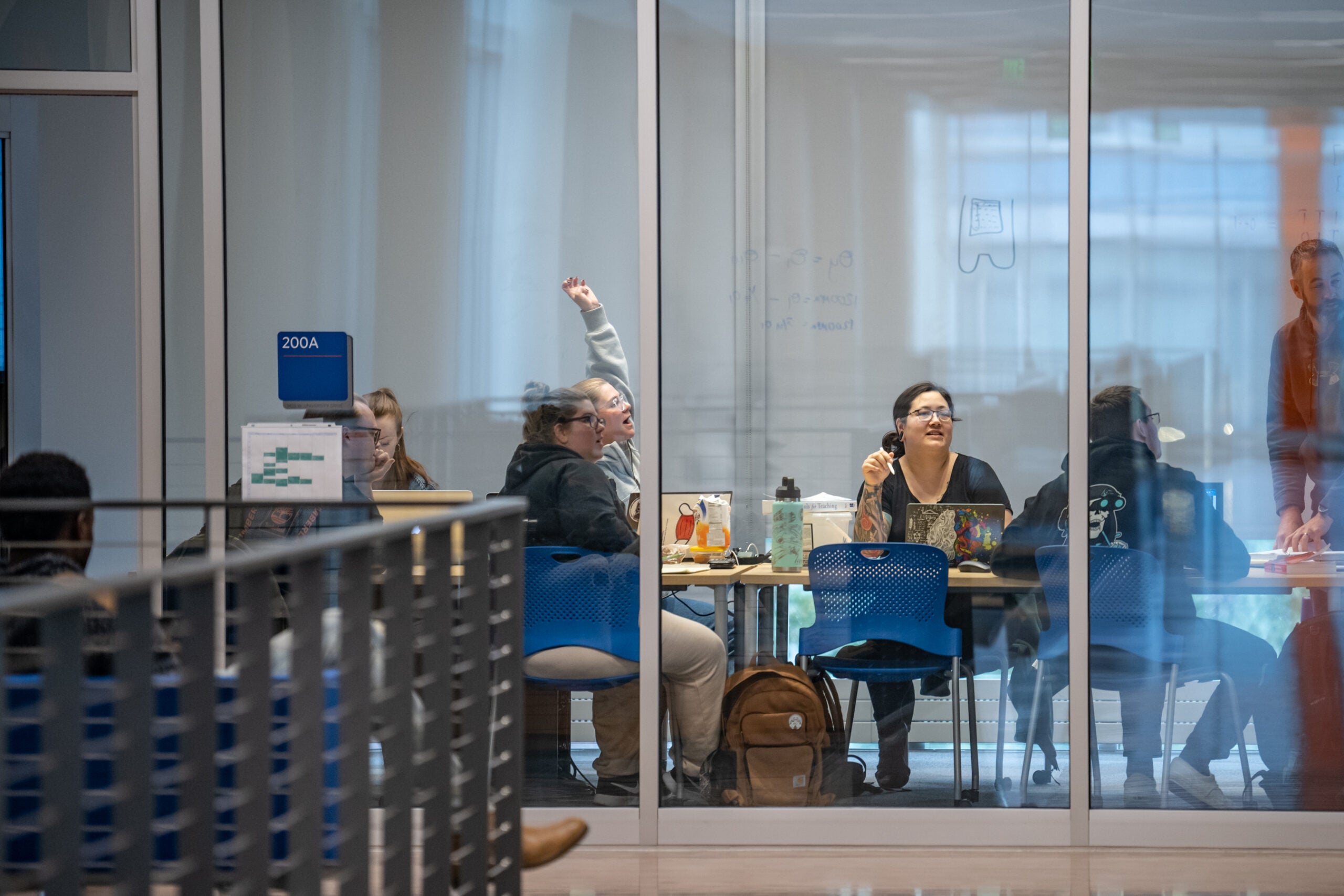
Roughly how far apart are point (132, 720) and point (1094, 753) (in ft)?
9.76

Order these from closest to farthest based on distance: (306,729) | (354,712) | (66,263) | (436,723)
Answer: (306,729) < (354,712) < (436,723) < (66,263)

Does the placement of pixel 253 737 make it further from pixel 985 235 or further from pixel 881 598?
pixel 985 235

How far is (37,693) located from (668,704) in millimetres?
1974

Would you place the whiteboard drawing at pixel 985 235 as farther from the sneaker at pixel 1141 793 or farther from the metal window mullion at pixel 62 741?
the metal window mullion at pixel 62 741

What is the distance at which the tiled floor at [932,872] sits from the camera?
9.82 feet

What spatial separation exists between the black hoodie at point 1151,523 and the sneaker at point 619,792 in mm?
1203

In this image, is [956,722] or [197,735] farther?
[956,722]

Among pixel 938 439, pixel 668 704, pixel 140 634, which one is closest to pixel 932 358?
pixel 938 439

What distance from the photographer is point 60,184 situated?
17.0 feet

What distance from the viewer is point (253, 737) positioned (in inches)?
43.6

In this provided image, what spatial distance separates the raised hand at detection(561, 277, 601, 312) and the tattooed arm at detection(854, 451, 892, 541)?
0.92 m

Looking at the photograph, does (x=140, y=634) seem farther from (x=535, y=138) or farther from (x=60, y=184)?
(x=60, y=184)

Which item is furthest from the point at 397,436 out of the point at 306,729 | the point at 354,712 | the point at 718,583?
the point at 306,729

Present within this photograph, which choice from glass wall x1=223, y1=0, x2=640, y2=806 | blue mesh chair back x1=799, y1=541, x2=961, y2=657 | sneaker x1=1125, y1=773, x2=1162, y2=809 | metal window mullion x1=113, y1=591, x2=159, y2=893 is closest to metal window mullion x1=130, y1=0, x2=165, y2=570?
glass wall x1=223, y1=0, x2=640, y2=806
